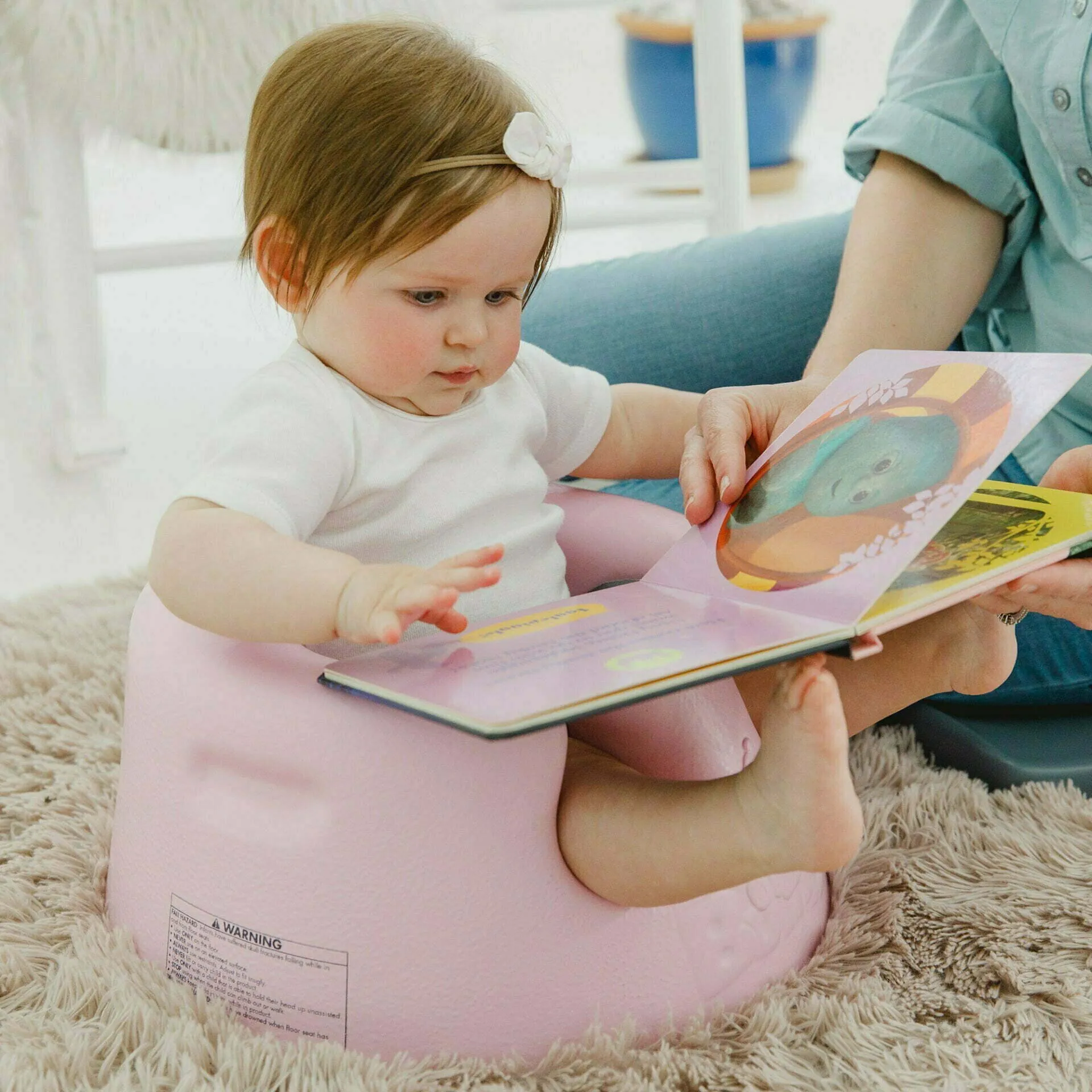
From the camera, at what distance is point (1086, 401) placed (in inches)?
41.9

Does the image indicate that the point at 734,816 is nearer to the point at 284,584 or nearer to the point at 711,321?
the point at 284,584

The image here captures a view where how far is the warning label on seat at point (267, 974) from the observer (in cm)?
74

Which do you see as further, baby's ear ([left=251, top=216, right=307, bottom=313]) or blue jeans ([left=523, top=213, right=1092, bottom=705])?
blue jeans ([left=523, top=213, right=1092, bottom=705])

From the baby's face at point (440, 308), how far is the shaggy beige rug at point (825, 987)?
1.27 feet

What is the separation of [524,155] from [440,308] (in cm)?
10

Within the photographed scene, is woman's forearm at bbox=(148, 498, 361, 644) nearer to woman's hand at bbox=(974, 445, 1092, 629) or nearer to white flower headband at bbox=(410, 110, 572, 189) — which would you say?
white flower headband at bbox=(410, 110, 572, 189)

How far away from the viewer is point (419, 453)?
0.84m

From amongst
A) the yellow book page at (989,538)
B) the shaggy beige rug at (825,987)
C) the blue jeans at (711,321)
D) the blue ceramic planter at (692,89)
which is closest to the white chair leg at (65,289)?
the blue jeans at (711,321)

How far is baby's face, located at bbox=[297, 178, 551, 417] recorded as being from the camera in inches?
30.9

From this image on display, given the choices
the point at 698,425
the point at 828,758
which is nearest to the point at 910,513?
the point at 828,758

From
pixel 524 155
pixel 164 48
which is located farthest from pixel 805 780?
pixel 164 48

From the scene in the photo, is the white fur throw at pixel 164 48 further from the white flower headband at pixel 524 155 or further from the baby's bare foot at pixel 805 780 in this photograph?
the baby's bare foot at pixel 805 780

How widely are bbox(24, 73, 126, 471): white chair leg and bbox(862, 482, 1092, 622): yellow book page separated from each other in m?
1.41

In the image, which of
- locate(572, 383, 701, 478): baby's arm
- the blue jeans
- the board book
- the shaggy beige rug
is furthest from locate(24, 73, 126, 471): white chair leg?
the board book
